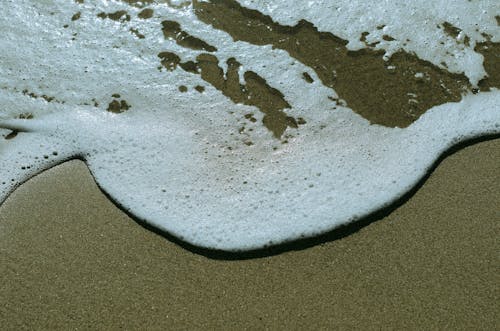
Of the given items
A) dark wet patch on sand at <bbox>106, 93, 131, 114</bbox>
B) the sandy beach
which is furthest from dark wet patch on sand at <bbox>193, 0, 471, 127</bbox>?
dark wet patch on sand at <bbox>106, 93, 131, 114</bbox>

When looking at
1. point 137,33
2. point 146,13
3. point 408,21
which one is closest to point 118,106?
point 137,33

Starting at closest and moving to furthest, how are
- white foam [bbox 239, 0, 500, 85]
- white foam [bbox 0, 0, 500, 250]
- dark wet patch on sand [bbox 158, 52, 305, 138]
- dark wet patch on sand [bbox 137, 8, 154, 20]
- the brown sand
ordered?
the brown sand, white foam [bbox 0, 0, 500, 250], dark wet patch on sand [bbox 158, 52, 305, 138], white foam [bbox 239, 0, 500, 85], dark wet patch on sand [bbox 137, 8, 154, 20]

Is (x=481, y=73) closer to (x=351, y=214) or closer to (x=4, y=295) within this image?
(x=351, y=214)

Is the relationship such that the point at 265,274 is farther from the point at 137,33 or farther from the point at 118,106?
the point at 137,33

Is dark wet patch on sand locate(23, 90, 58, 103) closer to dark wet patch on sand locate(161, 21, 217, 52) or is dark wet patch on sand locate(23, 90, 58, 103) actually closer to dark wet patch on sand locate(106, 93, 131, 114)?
dark wet patch on sand locate(106, 93, 131, 114)

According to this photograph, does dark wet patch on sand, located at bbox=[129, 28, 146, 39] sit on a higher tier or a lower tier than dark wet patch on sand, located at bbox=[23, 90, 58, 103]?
higher

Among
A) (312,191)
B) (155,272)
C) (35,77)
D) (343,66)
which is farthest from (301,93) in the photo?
(35,77)

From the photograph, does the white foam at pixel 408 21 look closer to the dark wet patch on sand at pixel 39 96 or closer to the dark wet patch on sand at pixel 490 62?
the dark wet patch on sand at pixel 490 62
